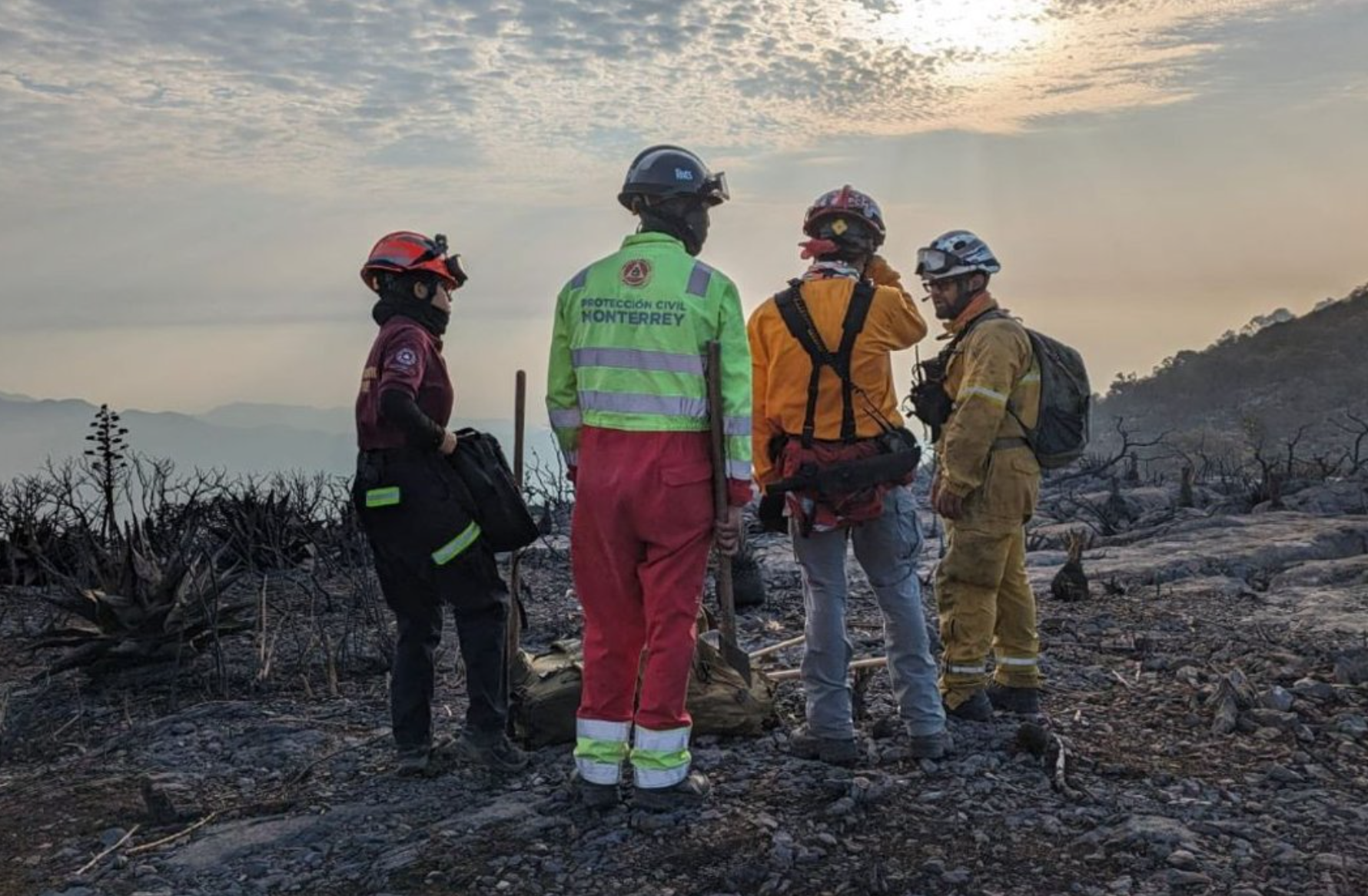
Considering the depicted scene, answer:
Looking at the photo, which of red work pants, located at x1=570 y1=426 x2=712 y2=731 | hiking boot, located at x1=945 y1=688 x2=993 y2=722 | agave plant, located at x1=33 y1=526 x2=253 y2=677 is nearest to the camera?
red work pants, located at x1=570 y1=426 x2=712 y2=731

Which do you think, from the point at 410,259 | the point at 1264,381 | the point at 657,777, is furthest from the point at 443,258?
the point at 1264,381

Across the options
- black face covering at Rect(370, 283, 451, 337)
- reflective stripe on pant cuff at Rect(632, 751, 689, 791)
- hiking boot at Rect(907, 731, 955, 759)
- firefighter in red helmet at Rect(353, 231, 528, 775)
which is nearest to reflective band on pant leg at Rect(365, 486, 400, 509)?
firefighter in red helmet at Rect(353, 231, 528, 775)

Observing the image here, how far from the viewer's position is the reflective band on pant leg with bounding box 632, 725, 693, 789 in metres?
4.57

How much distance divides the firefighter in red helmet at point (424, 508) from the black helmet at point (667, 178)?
0.87 m

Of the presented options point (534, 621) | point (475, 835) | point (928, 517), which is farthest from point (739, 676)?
point (928, 517)

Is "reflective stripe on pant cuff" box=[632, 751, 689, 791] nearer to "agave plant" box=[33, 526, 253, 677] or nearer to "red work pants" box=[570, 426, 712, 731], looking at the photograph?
"red work pants" box=[570, 426, 712, 731]

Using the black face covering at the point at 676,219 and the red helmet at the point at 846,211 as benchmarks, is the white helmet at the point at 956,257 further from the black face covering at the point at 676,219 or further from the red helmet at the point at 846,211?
the black face covering at the point at 676,219

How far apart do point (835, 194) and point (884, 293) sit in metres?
0.46

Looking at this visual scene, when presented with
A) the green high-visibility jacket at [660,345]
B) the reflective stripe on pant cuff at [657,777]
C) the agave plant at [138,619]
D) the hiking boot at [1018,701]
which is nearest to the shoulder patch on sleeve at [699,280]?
the green high-visibility jacket at [660,345]

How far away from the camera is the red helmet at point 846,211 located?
5.15 metres

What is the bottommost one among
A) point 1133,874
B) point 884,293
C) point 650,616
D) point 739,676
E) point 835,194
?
point 1133,874

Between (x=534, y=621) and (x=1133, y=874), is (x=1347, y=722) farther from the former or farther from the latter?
(x=534, y=621)

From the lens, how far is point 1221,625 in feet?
25.9

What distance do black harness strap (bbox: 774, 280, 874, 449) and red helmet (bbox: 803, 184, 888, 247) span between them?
0.84 feet
